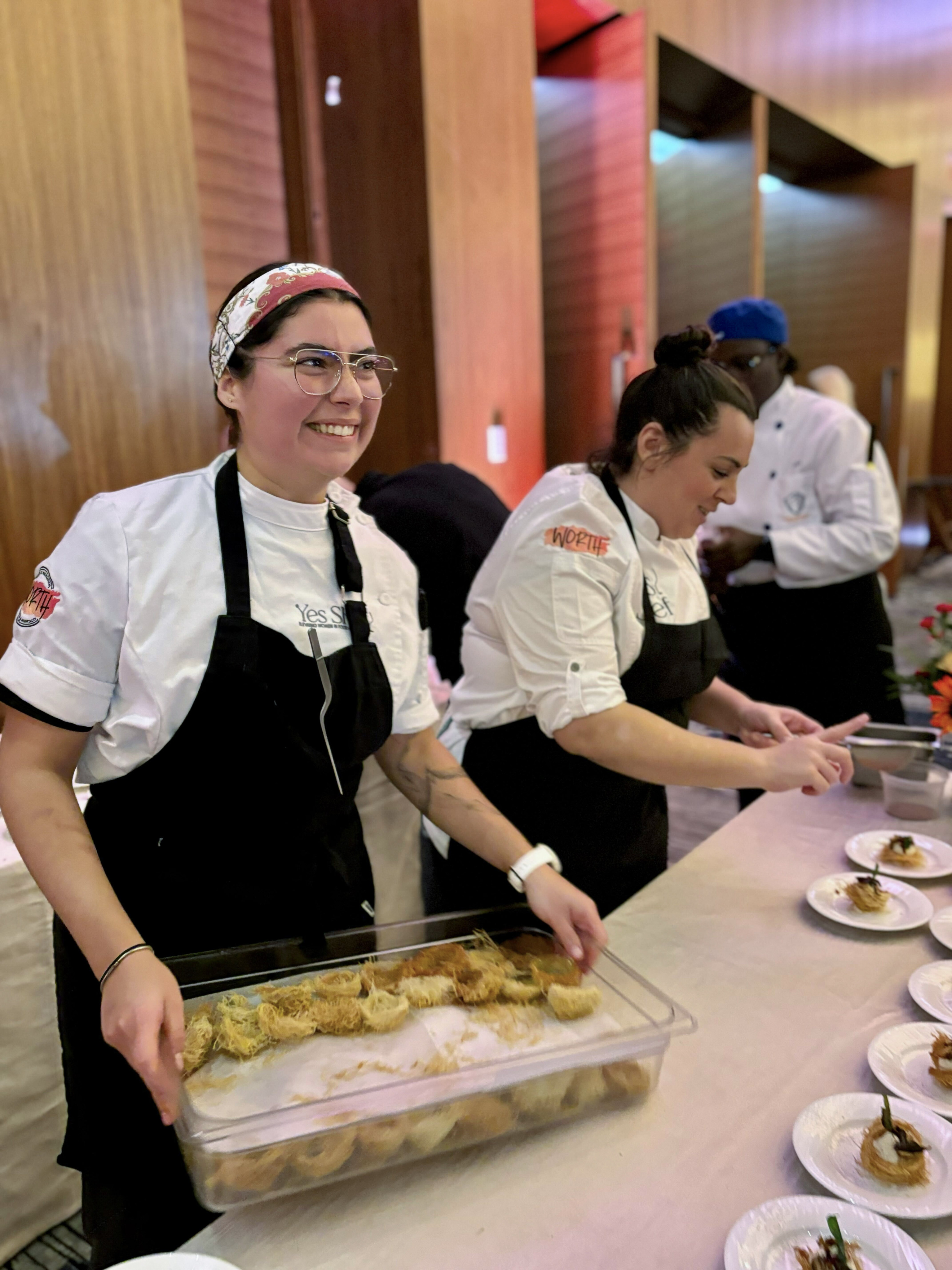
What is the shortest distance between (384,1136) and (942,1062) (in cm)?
50

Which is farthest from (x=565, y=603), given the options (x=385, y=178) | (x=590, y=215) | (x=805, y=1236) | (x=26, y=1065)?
(x=590, y=215)

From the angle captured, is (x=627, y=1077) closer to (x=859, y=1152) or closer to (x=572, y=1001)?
(x=572, y=1001)

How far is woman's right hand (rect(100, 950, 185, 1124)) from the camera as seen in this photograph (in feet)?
2.31

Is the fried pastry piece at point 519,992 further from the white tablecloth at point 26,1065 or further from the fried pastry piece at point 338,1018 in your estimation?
the white tablecloth at point 26,1065

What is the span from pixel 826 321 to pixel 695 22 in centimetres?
302

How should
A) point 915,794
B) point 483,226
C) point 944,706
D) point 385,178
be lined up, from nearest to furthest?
1. point 944,706
2. point 915,794
3. point 385,178
4. point 483,226

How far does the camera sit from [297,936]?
1.00 m

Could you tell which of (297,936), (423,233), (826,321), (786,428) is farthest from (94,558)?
(826,321)

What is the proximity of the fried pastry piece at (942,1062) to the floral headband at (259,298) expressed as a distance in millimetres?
910

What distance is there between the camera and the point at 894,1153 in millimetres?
720

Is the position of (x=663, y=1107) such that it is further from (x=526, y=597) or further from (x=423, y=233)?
(x=423, y=233)

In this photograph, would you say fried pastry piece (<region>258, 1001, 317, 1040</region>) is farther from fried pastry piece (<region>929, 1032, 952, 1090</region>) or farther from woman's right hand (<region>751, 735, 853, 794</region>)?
woman's right hand (<region>751, 735, 853, 794</region>)

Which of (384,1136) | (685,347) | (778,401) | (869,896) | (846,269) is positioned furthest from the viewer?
(846,269)

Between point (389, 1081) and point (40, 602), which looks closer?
point (389, 1081)
